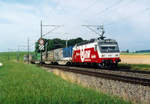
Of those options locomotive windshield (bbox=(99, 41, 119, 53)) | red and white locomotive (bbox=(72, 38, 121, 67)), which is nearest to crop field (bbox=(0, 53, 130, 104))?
red and white locomotive (bbox=(72, 38, 121, 67))

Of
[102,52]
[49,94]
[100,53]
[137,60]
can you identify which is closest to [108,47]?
[102,52]

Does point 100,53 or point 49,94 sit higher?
point 100,53

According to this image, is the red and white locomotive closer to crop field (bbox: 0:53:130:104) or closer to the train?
the train

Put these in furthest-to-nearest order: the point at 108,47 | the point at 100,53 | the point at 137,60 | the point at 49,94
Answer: the point at 137,60 < the point at 108,47 < the point at 100,53 < the point at 49,94

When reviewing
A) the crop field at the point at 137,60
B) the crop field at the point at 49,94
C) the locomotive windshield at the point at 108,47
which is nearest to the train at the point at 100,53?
the locomotive windshield at the point at 108,47

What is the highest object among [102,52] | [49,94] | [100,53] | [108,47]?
[108,47]

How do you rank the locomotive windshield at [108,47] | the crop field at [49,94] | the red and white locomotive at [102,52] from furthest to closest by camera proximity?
the locomotive windshield at [108,47] < the red and white locomotive at [102,52] < the crop field at [49,94]

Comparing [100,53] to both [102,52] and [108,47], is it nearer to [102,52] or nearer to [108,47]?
[102,52]

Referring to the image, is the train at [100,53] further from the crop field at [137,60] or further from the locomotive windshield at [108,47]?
the crop field at [137,60]

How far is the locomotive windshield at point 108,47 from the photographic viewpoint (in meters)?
23.7

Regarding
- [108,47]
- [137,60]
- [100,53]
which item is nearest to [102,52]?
[100,53]

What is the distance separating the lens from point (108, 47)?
24125 millimetres

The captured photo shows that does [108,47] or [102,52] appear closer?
[102,52]

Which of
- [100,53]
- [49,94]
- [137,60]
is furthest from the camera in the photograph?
[137,60]
